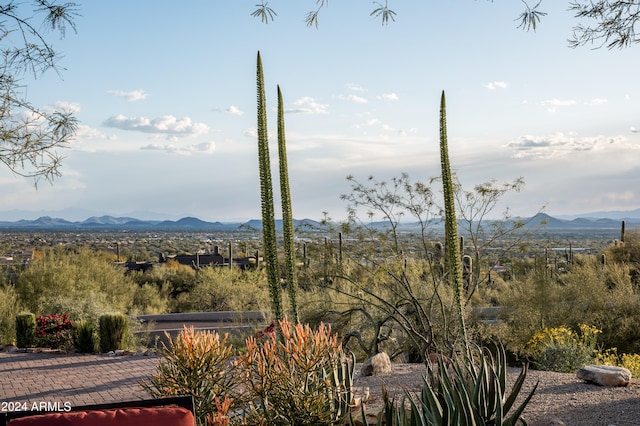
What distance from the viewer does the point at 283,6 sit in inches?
274

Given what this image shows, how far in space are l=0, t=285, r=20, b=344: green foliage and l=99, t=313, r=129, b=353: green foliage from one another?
9.53 ft

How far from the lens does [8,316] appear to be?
15586 mm

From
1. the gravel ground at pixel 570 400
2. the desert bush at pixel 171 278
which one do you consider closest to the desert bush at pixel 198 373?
the gravel ground at pixel 570 400

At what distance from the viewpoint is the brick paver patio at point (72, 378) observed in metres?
9.21

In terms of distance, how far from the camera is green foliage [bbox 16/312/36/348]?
13789 millimetres

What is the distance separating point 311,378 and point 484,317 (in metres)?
11.0

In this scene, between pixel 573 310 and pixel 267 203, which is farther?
pixel 573 310

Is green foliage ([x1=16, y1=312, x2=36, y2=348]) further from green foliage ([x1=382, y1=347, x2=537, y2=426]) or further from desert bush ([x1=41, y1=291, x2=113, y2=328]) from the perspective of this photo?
green foliage ([x1=382, y1=347, x2=537, y2=426])

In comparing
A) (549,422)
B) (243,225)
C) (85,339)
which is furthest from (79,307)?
(549,422)

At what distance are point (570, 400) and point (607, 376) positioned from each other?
0.90 metres

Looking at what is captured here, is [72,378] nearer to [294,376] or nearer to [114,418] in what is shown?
[294,376]

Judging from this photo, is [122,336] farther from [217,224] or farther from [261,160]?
[217,224]

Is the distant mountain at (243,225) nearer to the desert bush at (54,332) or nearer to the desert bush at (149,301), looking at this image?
the desert bush at (149,301)

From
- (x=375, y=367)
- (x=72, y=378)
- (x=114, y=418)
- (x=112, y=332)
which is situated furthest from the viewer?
(x=112, y=332)
